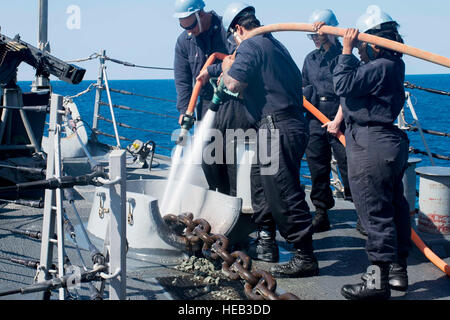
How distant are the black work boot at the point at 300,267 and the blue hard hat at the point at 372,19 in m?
1.53

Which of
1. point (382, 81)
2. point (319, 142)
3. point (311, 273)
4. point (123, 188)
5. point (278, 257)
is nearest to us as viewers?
point (123, 188)

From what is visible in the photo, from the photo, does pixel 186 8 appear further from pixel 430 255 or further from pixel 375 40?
pixel 430 255

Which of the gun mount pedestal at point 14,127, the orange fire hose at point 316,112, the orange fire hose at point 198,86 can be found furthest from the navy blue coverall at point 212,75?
the gun mount pedestal at point 14,127

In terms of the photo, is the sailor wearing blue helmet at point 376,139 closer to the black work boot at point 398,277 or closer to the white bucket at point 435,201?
the black work boot at point 398,277

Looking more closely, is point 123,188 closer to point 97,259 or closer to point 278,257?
point 97,259

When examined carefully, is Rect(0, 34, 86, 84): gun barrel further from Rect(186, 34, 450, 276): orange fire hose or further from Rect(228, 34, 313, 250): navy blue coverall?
Rect(228, 34, 313, 250): navy blue coverall

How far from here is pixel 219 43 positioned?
514 centimetres

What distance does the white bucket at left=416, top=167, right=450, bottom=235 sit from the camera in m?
4.41

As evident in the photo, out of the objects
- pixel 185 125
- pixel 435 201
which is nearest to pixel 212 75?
pixel 185 125

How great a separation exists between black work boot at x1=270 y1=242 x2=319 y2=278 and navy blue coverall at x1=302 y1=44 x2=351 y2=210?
119 cm

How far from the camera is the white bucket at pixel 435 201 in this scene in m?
4.41

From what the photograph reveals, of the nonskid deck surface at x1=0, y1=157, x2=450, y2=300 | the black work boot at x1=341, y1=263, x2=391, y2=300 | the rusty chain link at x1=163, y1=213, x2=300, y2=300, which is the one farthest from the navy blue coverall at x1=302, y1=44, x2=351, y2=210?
the black work boot at x1=341, y1=263, x2=391, y2=300
